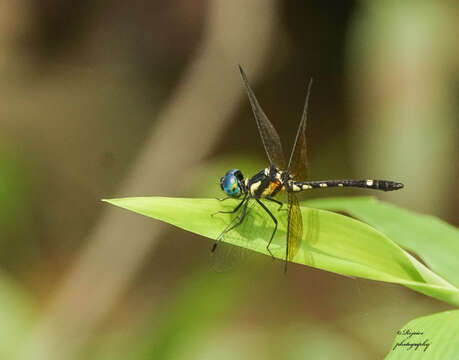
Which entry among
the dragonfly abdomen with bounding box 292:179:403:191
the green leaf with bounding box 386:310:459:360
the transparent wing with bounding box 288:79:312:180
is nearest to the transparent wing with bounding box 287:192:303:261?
the green leaf with bounding box 386:310:459:360

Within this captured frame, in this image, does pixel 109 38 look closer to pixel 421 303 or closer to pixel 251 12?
pixel 251 12

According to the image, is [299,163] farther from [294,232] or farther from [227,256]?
[294,232]

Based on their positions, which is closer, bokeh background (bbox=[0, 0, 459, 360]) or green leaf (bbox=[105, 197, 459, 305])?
green leaf (bbox=[105, 197, 459, 305])

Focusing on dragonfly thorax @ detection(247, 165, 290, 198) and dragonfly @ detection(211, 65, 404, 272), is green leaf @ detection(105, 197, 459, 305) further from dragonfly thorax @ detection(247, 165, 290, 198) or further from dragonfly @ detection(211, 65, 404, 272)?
dragonfly thorax @ detection(247, 165, 290, 198)

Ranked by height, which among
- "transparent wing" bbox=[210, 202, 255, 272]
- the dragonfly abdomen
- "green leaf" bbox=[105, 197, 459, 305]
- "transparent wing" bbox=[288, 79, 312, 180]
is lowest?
"transparent wing" bbox=[210, 202, 255, 272]

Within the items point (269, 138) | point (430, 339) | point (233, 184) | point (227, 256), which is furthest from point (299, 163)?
point (430, 339)

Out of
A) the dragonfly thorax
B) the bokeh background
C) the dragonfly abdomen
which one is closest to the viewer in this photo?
the dragonfly thorax

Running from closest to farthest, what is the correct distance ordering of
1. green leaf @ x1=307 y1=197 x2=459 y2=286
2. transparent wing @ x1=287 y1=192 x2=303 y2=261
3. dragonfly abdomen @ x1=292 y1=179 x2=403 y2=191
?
1. transparent wing @ x1=287 y1=192 x2=303 y2=261
2. green leaf @ x1=307 y1=197 x2=459 y2=286
3. dragonfly abdomen @ x1=292 y1=179 x2=403 y2=191
